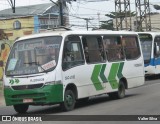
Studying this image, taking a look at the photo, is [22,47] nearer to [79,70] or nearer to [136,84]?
[79,70]

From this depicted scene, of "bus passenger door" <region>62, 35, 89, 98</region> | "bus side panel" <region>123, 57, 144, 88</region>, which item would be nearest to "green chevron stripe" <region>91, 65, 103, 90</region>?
"bus passenger door" <region>62, 35, 89, 98</region>

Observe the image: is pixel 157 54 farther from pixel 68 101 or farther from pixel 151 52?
pixel 68 101

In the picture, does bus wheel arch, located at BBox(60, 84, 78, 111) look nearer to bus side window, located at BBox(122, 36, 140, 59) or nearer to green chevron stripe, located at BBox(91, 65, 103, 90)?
green chevron stripe, located at BBox(91, 65, 103, 90)

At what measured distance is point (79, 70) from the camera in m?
16.0

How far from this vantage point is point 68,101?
49.7ft

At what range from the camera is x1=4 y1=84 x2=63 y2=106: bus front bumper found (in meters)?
14.5

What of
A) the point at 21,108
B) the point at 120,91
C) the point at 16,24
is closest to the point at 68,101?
the point at 21,108

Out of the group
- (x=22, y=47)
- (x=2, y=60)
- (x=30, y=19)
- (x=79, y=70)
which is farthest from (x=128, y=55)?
(x=30, y=19)

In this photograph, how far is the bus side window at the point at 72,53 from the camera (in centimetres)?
1530

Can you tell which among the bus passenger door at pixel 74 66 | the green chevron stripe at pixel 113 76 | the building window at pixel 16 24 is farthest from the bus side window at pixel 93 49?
the building window at pixel 16 24

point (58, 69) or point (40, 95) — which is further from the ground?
point (58, 69)

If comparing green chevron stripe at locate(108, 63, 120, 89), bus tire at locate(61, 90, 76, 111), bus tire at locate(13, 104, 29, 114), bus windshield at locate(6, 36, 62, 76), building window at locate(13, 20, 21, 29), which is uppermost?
building window at locate(13, 20, 21, 29)

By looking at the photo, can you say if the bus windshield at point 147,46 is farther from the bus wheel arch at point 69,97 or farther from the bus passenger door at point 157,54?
the bus wheel arch at point 69,97

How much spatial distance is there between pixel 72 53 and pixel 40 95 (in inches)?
77.3
